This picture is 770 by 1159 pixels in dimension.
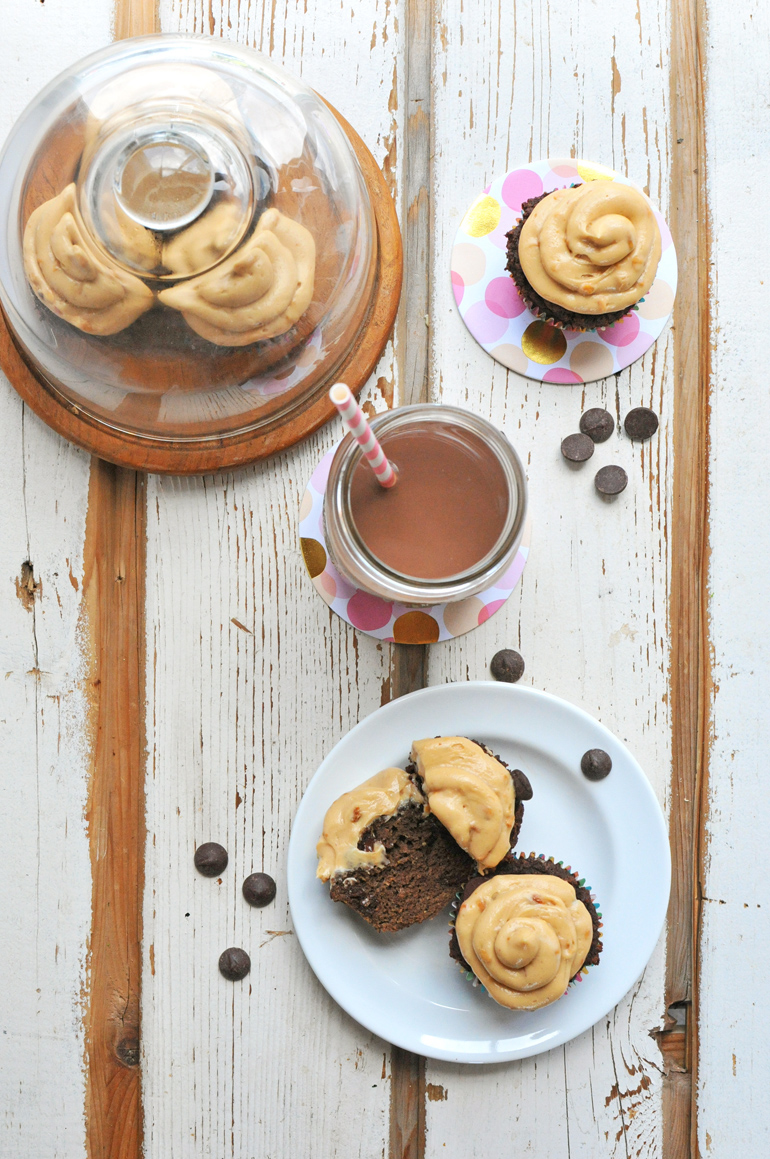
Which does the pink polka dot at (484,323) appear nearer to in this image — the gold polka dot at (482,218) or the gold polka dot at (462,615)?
the gold polka dot at (482,218)

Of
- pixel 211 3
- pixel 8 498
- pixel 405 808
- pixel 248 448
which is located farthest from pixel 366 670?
pixel 211 3

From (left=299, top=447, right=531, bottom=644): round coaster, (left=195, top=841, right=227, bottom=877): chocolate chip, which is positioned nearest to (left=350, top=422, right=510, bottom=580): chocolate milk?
(left=299, top=447, right=531, bottom=644): round coaster

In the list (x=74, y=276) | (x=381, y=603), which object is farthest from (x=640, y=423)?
(x=74, y=276)

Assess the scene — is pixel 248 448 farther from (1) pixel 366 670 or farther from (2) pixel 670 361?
(2) pixel 670 361

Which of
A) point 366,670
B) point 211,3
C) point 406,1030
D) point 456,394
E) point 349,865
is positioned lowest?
point 406,1030

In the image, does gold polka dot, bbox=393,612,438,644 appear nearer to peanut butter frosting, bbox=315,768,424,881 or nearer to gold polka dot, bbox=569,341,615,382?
peanut butter frosting, bbox=315,768,424,881

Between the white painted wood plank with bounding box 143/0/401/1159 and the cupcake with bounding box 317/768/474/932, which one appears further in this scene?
the white painted wood plank with bounding box 143/0/401/1159

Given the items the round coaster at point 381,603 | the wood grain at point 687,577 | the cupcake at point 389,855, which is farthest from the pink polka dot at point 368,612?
the wood grain at point 687,577

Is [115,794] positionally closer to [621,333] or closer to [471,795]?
[471,795]
